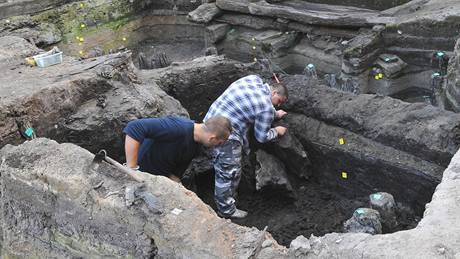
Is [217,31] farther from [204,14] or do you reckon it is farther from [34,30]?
[34,30]

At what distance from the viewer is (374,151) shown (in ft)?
15.8

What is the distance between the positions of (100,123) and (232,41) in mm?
5250

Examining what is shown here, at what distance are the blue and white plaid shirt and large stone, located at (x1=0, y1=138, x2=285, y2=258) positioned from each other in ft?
4.60

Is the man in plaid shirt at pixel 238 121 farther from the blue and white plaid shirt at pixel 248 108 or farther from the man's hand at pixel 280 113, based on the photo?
the man's hand at pixel 280 113

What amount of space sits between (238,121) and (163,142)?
79 cm

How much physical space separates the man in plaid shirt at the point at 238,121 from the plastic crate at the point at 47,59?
1.98 metres

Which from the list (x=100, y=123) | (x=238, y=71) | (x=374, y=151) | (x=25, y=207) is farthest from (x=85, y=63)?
(x=374, y=151)

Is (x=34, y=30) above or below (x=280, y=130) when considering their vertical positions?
below

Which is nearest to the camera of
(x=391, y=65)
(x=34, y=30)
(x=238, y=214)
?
(x=238, y=214)

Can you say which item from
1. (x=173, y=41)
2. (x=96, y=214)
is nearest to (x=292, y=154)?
(x=96, y=214)

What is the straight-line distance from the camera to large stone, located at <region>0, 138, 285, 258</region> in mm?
3209

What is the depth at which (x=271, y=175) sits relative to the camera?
513 centimetres

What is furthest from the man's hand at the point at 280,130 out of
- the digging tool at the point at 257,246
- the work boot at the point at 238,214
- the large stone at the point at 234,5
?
the large stone at the point at 234,5

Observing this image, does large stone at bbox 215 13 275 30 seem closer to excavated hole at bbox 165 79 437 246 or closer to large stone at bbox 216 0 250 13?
large stone at bbox 216 0 250 13
